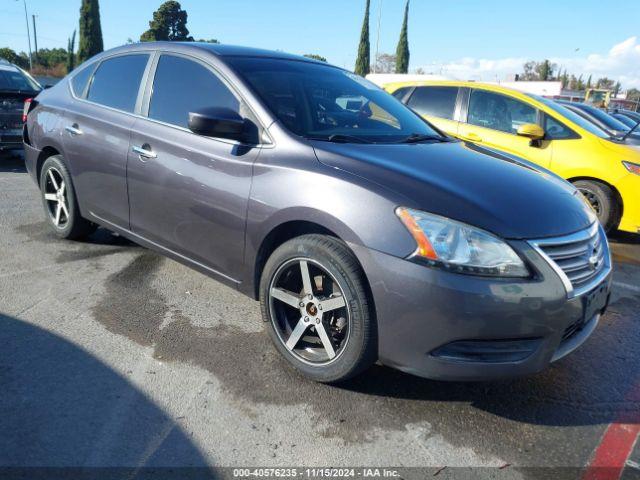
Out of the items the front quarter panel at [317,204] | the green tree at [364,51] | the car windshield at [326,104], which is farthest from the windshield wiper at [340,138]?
the green tree at [364,51]

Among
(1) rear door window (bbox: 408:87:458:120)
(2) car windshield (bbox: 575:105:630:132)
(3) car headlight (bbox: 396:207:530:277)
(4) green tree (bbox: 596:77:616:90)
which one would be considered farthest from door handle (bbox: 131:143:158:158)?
(4) green tree (bbox: 596:77:616:90)

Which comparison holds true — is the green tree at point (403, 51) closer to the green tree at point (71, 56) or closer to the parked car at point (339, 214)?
the green tree at point (71, 56)

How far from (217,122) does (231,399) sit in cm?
144

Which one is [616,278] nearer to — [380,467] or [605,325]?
[605,325]

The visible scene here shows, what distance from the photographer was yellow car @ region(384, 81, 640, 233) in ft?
19.0

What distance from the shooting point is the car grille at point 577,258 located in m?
2.32

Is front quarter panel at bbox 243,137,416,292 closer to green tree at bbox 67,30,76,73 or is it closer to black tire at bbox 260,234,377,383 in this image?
black tire at bbox 260,234,377,383

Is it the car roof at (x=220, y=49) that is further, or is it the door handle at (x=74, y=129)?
the door handle at (x=74, y=129)

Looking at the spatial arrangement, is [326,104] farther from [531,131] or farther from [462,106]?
[462,106]

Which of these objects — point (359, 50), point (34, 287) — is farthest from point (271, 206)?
point (359, 50)

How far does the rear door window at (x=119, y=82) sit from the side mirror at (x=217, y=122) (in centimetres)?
116

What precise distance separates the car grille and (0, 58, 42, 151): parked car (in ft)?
27.2

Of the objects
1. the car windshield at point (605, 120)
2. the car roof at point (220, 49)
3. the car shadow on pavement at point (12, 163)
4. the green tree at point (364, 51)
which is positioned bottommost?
the car shadow on pavement at point (12, 163)

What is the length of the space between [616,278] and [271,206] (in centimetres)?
357
